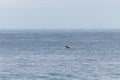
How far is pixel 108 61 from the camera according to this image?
8244cm

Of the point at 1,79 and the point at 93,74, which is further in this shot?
the point at 93,74

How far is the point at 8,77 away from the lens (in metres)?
61.4

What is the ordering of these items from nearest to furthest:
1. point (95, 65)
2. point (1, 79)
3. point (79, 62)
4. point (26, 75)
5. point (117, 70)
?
point (1, 79) → point (26, 75) → point (117, 70) → point (95, 65) → point (79, 62)

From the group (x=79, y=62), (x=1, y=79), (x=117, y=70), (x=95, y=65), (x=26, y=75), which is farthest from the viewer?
(x=79, y=62)

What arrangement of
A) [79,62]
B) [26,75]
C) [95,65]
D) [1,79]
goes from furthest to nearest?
[79,62], [95,65], [26,75], [1,79]

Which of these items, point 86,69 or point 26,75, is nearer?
point 26,75

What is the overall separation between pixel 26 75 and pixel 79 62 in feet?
66.3

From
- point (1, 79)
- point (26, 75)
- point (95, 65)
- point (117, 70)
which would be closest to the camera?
point (1, 79)

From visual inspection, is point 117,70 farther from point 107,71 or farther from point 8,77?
point 8,77

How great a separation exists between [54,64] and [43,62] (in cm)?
426

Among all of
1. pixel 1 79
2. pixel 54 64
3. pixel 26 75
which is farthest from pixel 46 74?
pixel 54 64

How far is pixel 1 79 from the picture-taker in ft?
195

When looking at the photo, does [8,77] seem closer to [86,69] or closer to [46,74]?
[46,74]

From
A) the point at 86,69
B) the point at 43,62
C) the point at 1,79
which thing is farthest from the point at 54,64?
the point at 1,79
